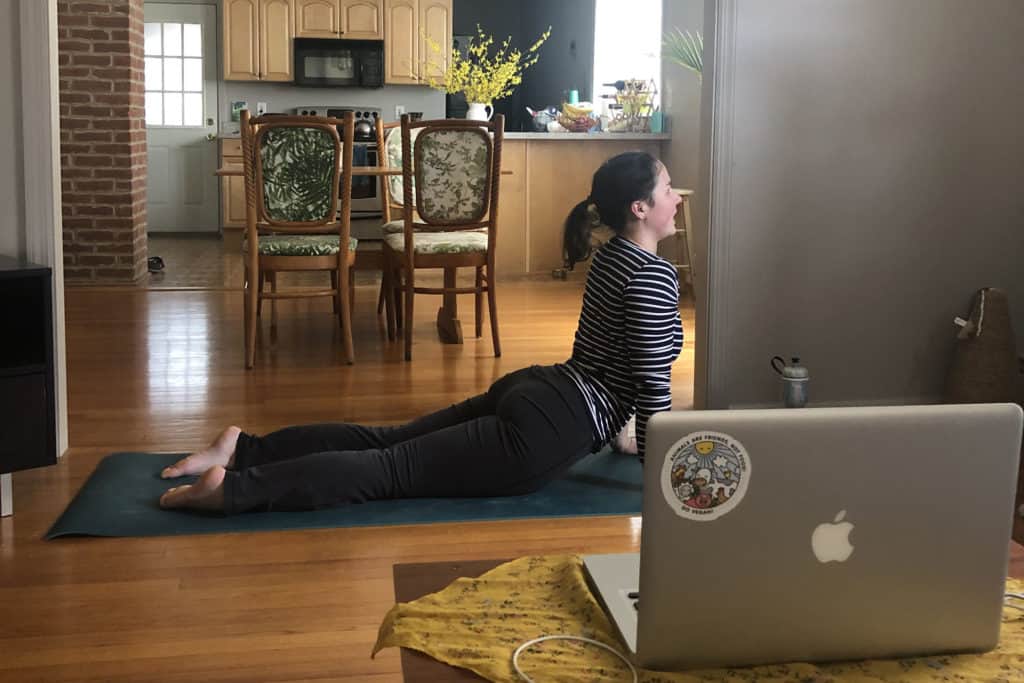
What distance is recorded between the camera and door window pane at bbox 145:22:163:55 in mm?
9930

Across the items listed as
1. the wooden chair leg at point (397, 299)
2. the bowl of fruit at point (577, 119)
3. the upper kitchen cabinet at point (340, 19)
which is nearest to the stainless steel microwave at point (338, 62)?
the upper kitchen cabinet at point (340, 19)

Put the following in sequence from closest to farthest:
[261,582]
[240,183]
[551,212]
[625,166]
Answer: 1. [261,582]
2. [625,166]
3. [551,212]
4. [240,183]

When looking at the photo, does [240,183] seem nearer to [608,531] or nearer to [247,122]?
[247,122]

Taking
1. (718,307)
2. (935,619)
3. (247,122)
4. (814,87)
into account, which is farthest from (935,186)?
(935,619)

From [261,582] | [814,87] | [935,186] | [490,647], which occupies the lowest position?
[261,582]

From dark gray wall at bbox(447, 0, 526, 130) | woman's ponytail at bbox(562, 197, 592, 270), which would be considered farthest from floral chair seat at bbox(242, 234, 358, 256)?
dark gray wall at bbox(447, 0, 526, 130)

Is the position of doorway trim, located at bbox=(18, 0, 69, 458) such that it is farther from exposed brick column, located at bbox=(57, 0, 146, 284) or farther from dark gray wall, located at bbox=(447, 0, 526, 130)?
dark gray wall, located at bbox=(447, 0, 526, 130)

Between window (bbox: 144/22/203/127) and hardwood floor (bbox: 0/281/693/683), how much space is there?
5535 mm

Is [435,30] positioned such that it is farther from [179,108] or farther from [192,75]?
[179,108]

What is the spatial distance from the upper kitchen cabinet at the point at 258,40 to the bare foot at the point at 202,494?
7.19 m

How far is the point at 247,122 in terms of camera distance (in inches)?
182

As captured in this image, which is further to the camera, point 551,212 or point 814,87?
point 551,212

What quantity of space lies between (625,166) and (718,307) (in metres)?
1.17

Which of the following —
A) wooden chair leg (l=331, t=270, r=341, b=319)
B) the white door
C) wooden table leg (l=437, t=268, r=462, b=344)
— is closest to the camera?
wooden chair leg (l=331, t=270, r=341, b=319)
